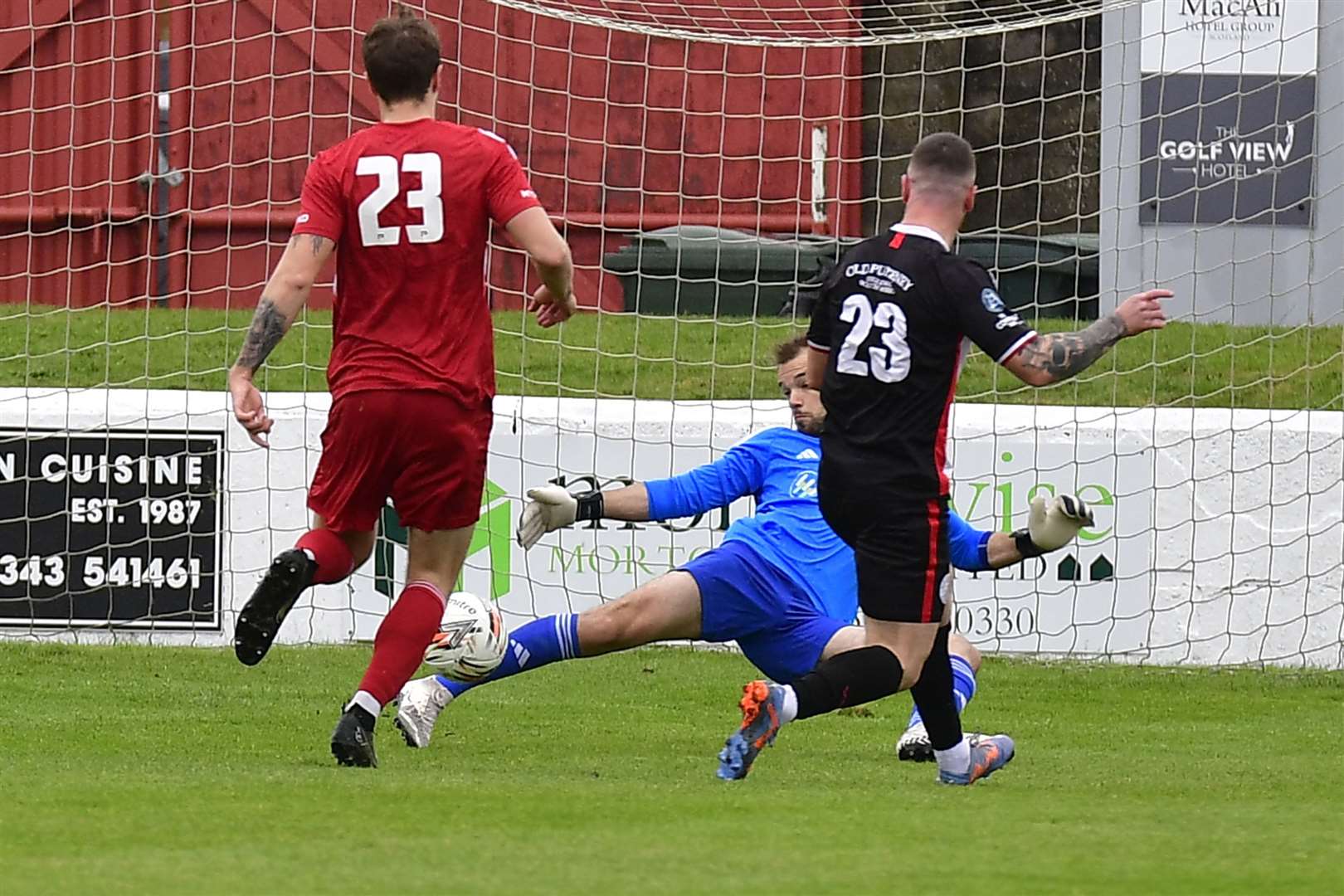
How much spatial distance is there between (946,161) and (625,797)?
160cm

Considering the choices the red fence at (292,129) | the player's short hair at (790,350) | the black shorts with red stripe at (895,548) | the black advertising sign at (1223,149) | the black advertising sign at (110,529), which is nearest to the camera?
the black shorts with red stripe at (895,548)

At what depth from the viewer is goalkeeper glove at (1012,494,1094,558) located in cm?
520

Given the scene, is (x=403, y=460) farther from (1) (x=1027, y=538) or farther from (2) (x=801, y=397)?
(1) (x=1027, y=538)

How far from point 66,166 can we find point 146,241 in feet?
2.28

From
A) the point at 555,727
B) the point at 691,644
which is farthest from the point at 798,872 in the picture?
the point at 691,644

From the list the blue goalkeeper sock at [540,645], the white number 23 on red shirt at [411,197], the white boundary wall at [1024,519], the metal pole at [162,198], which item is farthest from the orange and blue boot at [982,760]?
the metal pole at [162,198]

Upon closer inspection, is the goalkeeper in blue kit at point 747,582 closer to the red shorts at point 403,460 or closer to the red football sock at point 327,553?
the red shorts at point 403,460

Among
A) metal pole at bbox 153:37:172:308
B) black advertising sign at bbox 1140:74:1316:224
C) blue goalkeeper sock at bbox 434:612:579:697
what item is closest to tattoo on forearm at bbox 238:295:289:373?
blue goalkeeper sock at bbox 434:612:579:697

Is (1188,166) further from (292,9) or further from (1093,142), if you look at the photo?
(292,9)

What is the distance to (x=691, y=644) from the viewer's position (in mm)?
9172

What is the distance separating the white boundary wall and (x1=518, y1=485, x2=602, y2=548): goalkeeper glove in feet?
10.5

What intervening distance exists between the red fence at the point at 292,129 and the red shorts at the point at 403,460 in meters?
7.94

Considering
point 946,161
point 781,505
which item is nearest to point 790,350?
point 781,505

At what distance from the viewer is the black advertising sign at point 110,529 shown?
895 centimetres
